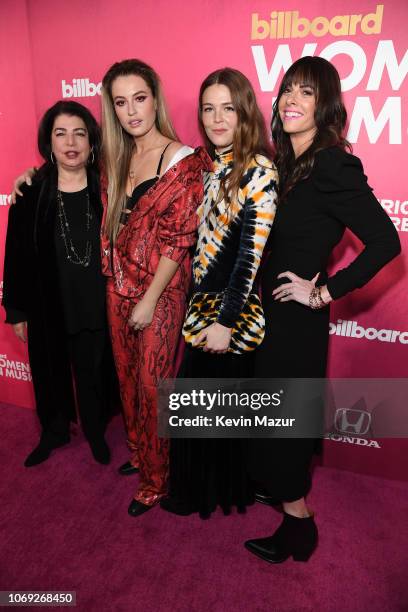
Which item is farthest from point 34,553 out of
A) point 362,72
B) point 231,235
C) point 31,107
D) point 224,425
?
point 362,72

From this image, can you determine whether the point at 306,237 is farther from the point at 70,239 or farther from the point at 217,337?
the point at 70,239

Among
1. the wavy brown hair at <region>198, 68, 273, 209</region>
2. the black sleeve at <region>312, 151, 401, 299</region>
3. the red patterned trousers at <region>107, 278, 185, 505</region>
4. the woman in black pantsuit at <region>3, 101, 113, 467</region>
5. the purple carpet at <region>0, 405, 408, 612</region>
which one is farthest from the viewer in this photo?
the woman in black pantsuit at <region>3, 101, 113, 467</region>

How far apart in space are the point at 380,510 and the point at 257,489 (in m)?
0.60

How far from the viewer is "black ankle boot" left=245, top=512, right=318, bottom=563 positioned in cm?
192

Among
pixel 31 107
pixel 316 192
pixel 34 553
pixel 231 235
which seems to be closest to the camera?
pixel 316 192

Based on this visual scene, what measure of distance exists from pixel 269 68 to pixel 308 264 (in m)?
1.02

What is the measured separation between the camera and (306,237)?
Result: 1.62 m

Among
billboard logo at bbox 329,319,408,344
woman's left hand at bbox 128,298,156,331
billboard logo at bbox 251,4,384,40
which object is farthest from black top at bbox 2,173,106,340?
billboard logo at bbox 329,319,408,344

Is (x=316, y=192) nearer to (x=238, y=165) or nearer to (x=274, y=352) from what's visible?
(x=238, y=165)

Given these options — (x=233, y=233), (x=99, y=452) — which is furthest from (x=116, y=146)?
(x=99, y=452)

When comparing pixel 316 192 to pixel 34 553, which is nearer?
pixel 316 192

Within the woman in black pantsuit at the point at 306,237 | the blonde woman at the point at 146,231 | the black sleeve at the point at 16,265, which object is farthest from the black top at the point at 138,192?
the black sleeve at the point at 16,265

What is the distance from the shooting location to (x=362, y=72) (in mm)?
1990

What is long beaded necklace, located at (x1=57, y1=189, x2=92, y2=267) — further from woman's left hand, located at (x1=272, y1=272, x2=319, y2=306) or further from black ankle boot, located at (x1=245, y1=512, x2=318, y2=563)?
black ankle boot, located at (x1=245, y1=512, x2=318, y2=563)
